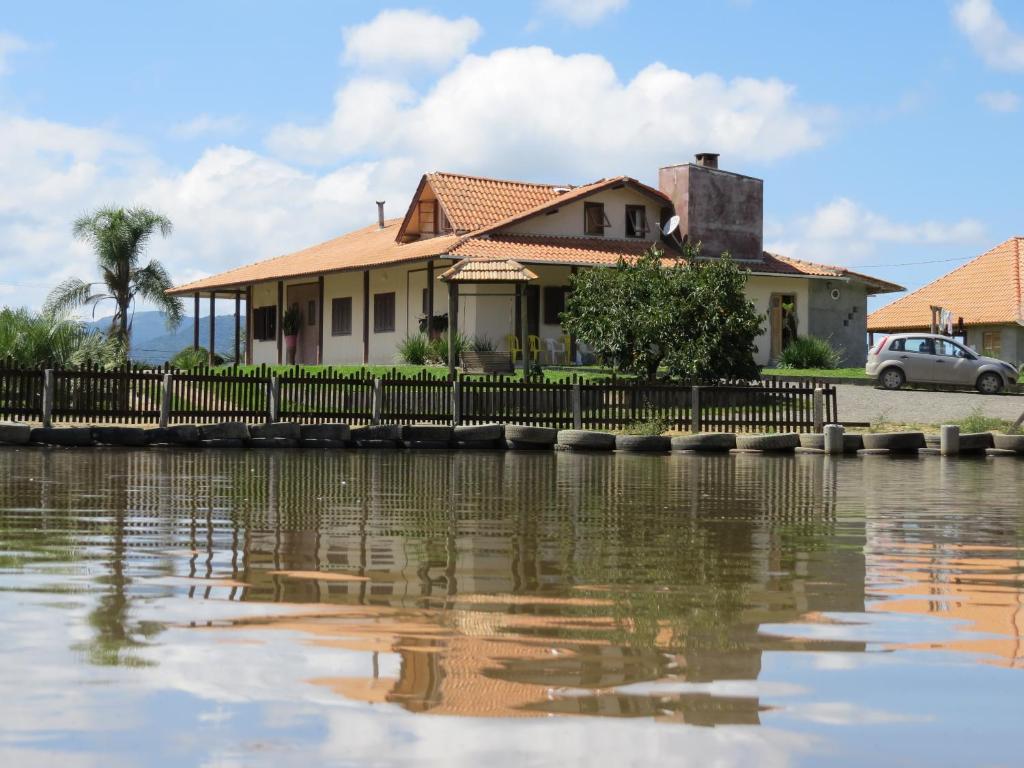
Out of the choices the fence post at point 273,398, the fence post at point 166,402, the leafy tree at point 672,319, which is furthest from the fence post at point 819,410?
the fence post at point 166,402

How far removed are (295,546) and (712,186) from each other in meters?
37.9

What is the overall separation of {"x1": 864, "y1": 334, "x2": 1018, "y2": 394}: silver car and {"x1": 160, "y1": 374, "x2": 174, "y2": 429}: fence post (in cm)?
2118

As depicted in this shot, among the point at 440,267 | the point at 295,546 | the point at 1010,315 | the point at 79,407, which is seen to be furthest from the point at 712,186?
the point at 295,546

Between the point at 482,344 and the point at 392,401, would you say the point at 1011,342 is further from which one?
the point at 392,401

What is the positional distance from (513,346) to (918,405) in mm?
12151

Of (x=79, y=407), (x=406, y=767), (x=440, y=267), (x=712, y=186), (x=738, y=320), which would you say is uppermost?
(x=712, y=186)

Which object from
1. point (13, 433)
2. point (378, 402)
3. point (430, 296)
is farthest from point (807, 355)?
point (13, 433)

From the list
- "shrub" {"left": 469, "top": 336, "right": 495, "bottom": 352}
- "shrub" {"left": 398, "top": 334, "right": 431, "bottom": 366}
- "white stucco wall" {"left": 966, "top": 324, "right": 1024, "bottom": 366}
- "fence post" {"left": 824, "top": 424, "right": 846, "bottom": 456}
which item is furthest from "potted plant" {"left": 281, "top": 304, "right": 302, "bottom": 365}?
"fence post" {"left": 824, "top": 424, "right": 846, "bottom": 456}

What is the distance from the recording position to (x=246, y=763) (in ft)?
11.8

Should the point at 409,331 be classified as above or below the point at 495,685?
above

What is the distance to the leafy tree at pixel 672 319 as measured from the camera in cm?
3131

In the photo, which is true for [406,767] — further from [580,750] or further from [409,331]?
[409,331]

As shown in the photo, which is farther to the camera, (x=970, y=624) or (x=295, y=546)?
(x=295, y=546)

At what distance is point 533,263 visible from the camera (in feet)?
128
